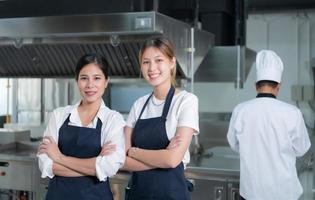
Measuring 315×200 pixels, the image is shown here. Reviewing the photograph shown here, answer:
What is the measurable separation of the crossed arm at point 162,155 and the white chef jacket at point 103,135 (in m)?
0.04

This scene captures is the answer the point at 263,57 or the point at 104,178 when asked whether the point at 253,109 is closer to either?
the point at 263,57

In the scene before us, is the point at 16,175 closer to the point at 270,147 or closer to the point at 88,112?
the point at 88,112

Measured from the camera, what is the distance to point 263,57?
2291 millimetres

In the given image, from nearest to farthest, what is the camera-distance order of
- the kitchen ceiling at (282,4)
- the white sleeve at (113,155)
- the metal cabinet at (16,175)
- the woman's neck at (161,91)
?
the white sleeve at (113,155), the woman's neck at (161,91), the metal cabinet at (16,175), the kitchen ceiling at (282,4)

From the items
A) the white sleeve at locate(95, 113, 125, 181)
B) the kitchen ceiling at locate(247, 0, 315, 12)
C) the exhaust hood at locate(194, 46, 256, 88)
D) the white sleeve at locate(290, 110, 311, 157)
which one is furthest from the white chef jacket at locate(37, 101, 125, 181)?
the kitchen ceiling at locate(247, 0, 315, 12)

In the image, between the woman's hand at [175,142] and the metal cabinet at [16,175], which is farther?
the metal cabinet at [16,175]

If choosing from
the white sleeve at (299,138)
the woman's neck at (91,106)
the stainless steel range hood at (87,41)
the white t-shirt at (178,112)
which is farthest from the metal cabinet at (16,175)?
the white sleeve at (299,138)

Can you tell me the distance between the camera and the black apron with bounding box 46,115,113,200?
1606 millimetres

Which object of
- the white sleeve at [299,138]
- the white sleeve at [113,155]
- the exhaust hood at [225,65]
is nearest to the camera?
the white sleeve at [113,155]

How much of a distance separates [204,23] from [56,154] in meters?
2.00

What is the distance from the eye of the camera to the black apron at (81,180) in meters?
1.61

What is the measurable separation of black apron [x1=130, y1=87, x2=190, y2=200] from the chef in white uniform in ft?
2.21

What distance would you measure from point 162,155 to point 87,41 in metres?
1.38

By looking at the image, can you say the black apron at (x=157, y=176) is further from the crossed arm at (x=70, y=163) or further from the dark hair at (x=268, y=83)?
the dark hair at (x=268, y=83)
